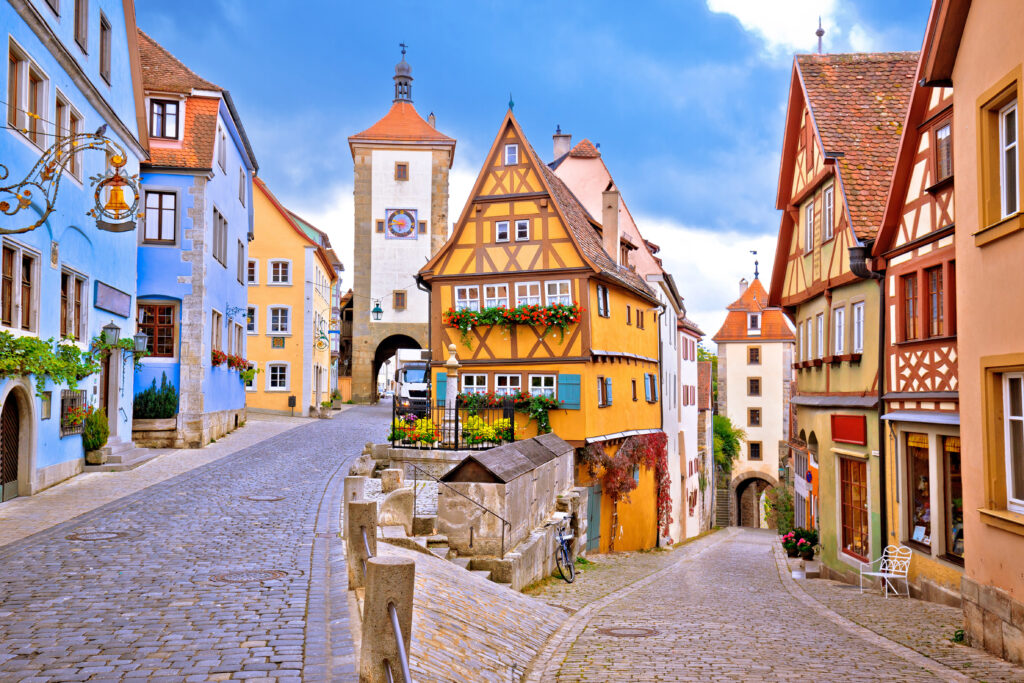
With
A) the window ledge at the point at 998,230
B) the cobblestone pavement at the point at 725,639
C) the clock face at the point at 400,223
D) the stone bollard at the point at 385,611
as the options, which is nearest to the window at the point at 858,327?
the cobblestone pavement at the point at 725,639

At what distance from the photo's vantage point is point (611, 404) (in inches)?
1065

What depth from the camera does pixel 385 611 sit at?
18.0 feet

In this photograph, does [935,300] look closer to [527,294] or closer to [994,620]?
[994,620]

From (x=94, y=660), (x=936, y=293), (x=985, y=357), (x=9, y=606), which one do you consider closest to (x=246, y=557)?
(x=9, y=606)

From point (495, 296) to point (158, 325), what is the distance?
9.24 metres

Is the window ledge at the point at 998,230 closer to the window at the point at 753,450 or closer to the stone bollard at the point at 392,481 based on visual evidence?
the stone bollard at the point at 392,481

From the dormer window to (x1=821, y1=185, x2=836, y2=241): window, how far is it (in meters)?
9.58

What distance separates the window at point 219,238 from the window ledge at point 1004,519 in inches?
826

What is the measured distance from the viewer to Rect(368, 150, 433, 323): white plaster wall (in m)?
51.3

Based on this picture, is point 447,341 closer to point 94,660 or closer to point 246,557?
point 246,557

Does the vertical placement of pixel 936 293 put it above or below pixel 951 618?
above

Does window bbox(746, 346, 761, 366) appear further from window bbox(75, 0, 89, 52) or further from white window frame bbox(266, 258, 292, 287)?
window bbox(75, 0, 89, 52)

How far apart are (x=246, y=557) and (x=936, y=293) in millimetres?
11265

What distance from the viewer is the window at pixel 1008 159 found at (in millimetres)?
9945
